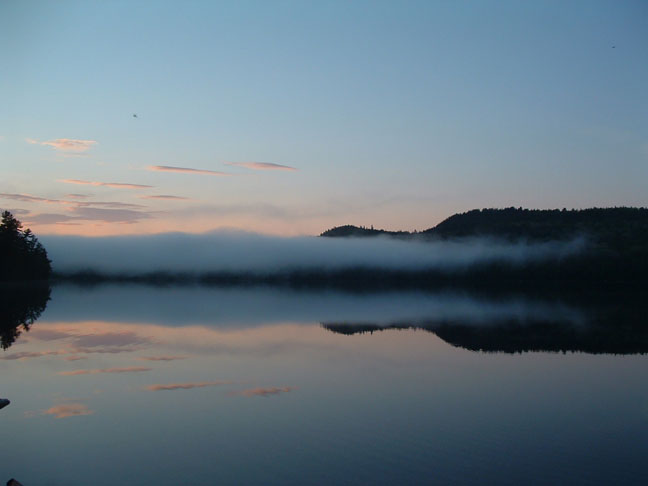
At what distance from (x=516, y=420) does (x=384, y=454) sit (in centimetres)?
447

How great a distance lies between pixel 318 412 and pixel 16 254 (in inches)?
2578

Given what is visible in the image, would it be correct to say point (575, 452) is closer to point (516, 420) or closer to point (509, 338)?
point (516, 420)

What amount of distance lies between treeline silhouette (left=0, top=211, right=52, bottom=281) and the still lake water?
44.1 meters

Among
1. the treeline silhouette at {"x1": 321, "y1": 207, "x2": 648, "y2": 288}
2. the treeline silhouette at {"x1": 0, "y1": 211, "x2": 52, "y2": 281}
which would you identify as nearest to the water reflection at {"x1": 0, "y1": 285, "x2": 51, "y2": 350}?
the treeline silhouette at {"x1": 0, "y1": 211, "x2": 52, "y2": 281}

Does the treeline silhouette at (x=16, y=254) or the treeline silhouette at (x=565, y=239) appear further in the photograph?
the treeline silhouette at (x=565, y=239)

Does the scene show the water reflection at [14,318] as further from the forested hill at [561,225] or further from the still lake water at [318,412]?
the forested hill at [561,225]

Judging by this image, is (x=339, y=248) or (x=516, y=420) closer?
(x=516, y=420)

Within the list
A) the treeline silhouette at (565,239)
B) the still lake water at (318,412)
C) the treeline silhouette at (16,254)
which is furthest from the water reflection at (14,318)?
the treeline silhouette at (565,239)

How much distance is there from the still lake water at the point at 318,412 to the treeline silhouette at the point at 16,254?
4410cm

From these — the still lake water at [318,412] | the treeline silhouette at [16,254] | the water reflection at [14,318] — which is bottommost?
the still lake water at [318,412]

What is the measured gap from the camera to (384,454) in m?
12.1

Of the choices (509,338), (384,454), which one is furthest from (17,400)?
(509,338)

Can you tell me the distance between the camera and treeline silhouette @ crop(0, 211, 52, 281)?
226 feet

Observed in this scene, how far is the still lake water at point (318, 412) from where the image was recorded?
11.4 m
